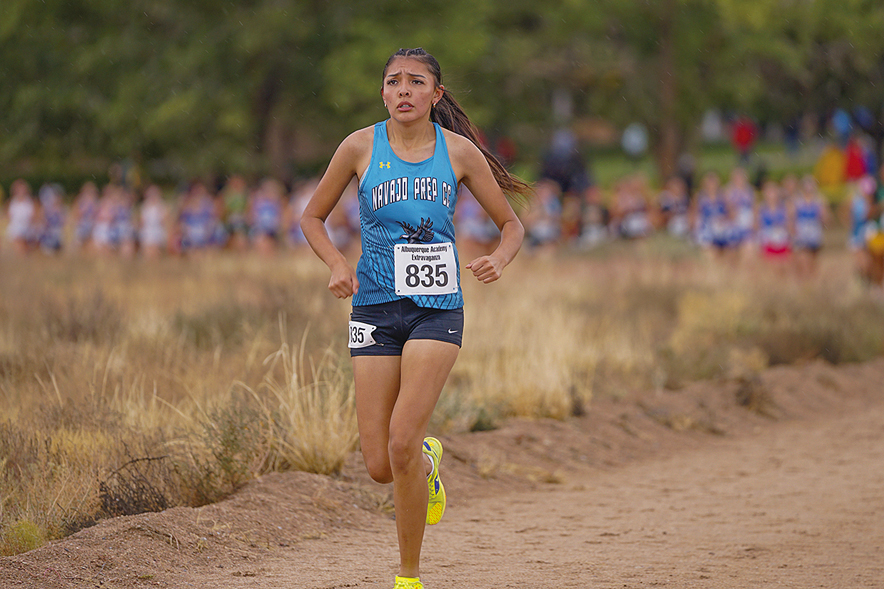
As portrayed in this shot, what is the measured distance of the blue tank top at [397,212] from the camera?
A: 4980 millimetres

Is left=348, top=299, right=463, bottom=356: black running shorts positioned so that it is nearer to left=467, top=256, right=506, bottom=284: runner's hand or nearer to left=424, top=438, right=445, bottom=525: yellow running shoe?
left=467, top=256, right=506, bottom=284: runner's hand

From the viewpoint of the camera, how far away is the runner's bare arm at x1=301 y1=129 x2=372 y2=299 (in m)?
5.04

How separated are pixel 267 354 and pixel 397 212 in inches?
208

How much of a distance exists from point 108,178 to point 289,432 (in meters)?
37.7

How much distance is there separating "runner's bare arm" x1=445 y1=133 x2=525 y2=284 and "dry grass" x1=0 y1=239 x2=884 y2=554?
2370mm

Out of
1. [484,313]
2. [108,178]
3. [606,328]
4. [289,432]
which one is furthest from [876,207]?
[108,178]

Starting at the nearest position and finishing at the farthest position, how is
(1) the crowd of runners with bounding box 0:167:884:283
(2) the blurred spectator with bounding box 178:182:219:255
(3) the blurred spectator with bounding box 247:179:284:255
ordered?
(1) the crowd of runners with bounding box 0:167:884:283, (3) the blurred spectator with bounding box 247:179:284:255, (2) the blurred spectator with bounding box 178:182:219:255

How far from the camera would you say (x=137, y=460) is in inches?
250

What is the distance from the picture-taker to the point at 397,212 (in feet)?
16.3

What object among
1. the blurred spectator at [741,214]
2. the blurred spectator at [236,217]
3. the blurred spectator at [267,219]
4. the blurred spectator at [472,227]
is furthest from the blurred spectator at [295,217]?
the blurred spectator at [741,214]

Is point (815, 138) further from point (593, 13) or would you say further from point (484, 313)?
point (484, 313)

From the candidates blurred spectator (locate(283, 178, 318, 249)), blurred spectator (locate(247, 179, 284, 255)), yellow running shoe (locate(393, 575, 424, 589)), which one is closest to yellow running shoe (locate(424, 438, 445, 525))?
yellow running shoe (locate(393, 575, 424, 589))

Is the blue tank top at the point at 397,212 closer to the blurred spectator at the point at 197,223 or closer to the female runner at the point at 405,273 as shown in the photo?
the female runner at the point at 405,273

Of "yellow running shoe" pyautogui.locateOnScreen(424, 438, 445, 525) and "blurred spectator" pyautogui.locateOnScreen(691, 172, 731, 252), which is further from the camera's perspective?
"blurred spectator" pyautogui.locateOnScreen(691, 172, 731, 252)
